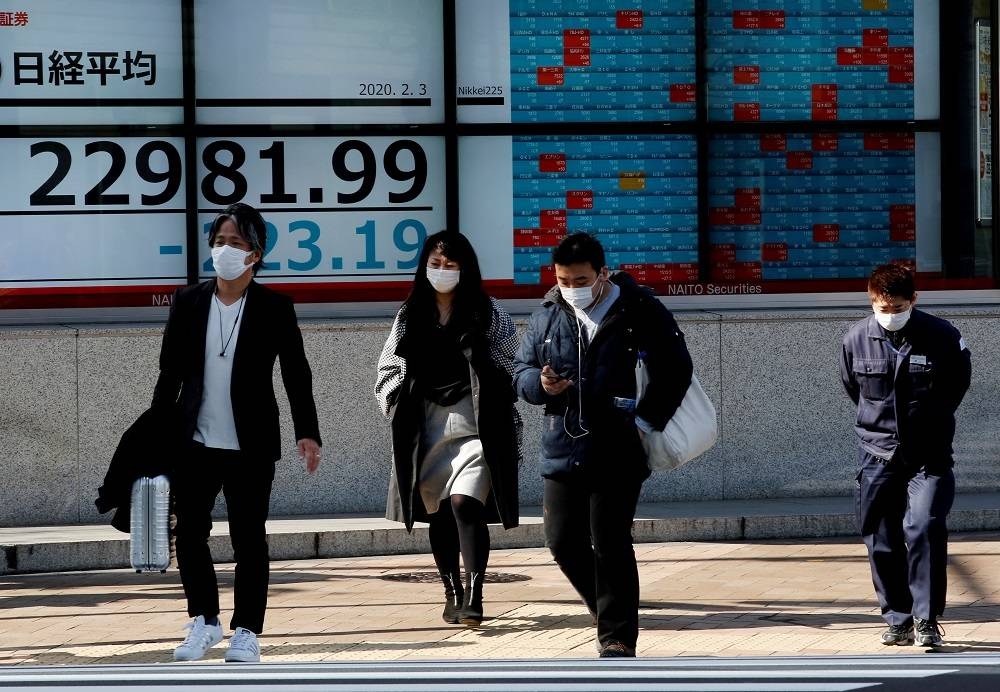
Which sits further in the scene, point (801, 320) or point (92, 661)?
point (801, 320)

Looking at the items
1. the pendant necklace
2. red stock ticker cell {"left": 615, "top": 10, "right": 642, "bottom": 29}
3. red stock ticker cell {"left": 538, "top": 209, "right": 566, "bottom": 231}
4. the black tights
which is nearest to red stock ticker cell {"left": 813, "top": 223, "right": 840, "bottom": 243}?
red stock ticker cell {"left": 538, "top": 209, "right": 566, "bottom": 231}

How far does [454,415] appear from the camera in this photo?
22.0ft

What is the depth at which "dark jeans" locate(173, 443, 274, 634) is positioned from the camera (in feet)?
18.8

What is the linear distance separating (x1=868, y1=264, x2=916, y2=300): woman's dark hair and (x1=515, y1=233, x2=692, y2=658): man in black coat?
995 millimetres

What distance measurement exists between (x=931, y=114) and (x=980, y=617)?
4.92m

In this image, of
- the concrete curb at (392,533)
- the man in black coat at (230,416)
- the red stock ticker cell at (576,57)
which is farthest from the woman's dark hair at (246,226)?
the red stock ticker cell at (576,57)

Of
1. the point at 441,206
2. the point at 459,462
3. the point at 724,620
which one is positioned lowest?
the point at 724,620

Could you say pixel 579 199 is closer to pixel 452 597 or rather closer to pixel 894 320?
pixel 452 597

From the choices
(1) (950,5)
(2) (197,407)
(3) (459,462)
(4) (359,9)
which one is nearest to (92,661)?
(2) (197,407)

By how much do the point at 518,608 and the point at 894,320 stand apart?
7.18ft

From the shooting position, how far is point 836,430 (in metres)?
10.1

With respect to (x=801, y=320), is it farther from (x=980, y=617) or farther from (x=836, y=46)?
(x=980, y=617)

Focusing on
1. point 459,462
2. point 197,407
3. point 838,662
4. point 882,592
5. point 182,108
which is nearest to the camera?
point 838,662

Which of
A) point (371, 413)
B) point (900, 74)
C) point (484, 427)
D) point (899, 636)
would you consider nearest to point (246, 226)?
point (484, 427)
